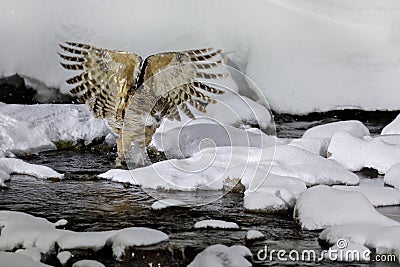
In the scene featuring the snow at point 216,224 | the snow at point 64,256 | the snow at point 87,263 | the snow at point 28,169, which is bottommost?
the snow at point 28,169

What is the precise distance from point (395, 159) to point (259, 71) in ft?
9.71

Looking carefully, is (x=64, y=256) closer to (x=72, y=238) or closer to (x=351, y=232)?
(x=72, y=238)

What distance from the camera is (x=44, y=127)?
20.8ft

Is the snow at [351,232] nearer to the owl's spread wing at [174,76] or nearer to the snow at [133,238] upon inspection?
the snow at [133,238]

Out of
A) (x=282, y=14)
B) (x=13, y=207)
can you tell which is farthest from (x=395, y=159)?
(x=282, y=14)

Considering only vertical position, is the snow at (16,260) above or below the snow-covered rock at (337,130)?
above

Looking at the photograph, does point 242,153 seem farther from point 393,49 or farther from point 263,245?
point 393,49

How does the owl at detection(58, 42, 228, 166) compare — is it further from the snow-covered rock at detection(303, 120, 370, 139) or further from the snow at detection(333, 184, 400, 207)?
the snow-covered rock at detection(303, 120, 370, 139)

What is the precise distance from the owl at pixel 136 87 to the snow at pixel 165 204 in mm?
927

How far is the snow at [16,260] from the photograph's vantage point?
10.8 feet

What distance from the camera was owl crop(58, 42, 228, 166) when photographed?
16.8ft

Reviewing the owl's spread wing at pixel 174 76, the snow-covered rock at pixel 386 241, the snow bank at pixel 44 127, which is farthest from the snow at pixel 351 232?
the snow bank at pixel 44 127

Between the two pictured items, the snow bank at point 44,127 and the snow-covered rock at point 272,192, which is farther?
the snow bank at point 44,127

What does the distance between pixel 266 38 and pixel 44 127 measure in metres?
3.04
